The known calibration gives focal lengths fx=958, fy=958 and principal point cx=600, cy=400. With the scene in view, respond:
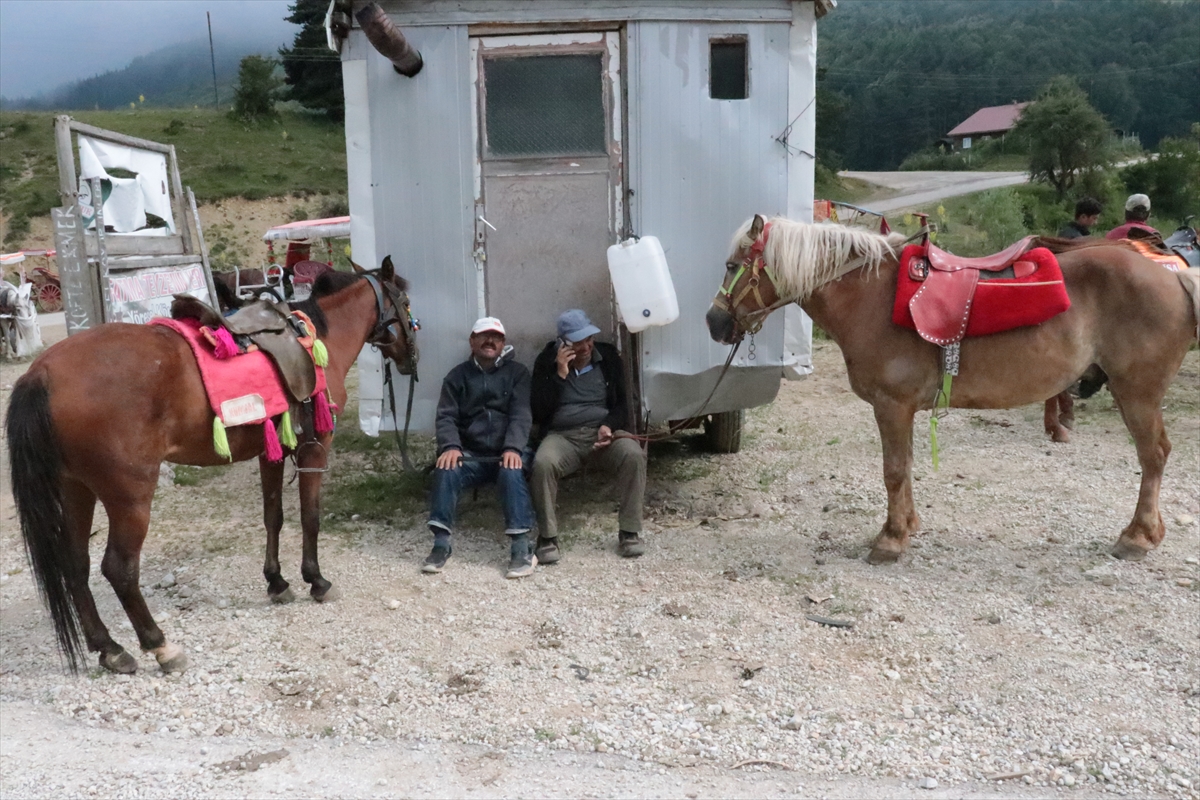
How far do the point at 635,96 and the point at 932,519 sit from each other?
284 centimetres

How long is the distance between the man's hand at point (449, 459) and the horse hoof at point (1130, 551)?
333cm

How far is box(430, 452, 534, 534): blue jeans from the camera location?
4883 millimetres

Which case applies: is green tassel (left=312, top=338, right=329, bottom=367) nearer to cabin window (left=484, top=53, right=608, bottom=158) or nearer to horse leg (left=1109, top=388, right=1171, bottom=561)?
cabin window (left=484, top=53, right=608, bottom=158)

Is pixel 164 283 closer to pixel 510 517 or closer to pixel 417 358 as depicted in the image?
pixel 417 358

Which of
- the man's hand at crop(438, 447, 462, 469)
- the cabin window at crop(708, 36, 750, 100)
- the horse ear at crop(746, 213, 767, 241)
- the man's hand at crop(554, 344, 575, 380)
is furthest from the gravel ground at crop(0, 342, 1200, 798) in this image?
the cabin window at crop(708, 36, 750, 100)

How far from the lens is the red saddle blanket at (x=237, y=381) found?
388 cm

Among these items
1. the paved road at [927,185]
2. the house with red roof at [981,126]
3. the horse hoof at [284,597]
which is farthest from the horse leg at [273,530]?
the house with red roof at [981,126]

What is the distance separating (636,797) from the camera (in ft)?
9.48

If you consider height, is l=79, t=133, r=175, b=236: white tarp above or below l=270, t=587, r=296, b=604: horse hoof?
above

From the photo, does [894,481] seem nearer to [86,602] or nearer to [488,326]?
[488,326]

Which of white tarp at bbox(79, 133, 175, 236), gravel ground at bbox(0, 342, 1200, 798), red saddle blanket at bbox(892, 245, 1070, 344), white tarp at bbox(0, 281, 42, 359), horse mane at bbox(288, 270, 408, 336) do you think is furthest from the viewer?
white tarp at bbox(0, 281, 42, 359)

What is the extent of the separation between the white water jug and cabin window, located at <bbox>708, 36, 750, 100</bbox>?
35.8 inches

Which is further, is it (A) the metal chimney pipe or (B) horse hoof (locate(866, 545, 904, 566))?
(B) horse hoof (locate(866, 545, 904, 566))

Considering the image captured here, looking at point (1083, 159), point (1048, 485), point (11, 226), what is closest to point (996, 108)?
point (1083, 159)
